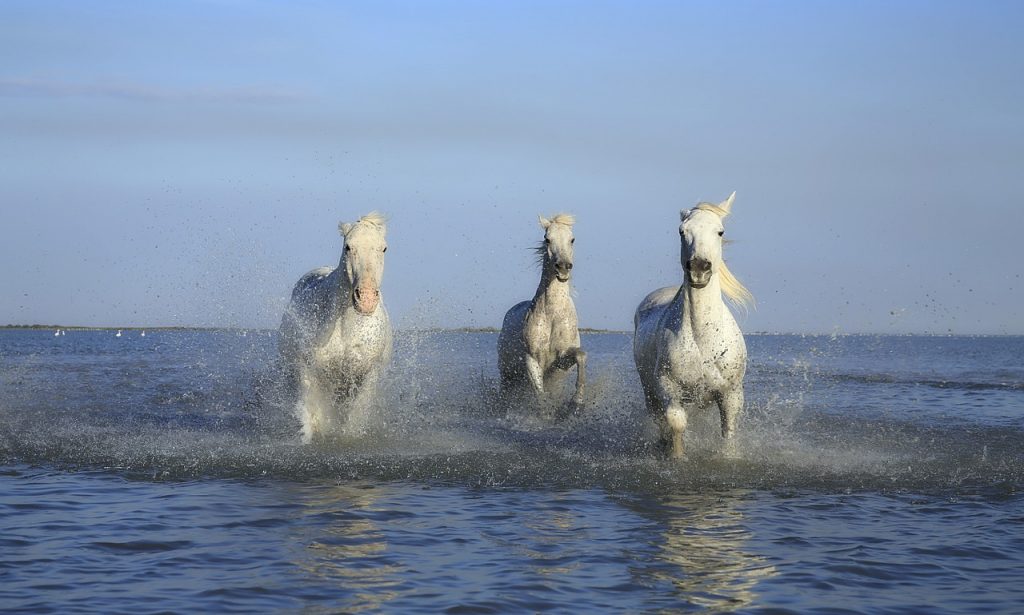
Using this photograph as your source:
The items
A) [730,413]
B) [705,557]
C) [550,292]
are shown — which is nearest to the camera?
[705,557]

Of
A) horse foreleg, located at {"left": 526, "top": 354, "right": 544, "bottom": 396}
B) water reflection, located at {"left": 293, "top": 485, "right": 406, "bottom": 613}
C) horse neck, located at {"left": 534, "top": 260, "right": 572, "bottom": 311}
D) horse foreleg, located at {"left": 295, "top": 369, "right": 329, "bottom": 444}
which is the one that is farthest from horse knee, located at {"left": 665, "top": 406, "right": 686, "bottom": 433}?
horse neck, located at {"left": 534, "top": 260, "right": 572, "bottom": 311}

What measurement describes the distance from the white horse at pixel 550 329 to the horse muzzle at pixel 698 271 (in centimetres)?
429

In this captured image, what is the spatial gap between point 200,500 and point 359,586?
2677mm

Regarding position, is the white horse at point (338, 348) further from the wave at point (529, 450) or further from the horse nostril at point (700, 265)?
the horse nostril at point (700, 265)

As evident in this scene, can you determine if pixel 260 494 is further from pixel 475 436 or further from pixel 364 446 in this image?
pixel 475 436

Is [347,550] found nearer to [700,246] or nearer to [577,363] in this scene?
[700,246]

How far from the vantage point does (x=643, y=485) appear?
329 inches

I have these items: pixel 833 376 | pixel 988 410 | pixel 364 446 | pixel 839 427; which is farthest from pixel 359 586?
pixel 833 376

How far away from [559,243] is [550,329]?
110 centimetres

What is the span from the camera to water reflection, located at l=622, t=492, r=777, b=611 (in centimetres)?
529

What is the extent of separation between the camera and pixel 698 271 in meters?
8.38

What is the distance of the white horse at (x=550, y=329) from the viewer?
12859mm

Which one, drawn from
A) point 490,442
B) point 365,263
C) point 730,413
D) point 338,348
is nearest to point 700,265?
point 730,413

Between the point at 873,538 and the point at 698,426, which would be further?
the point at 698,426
